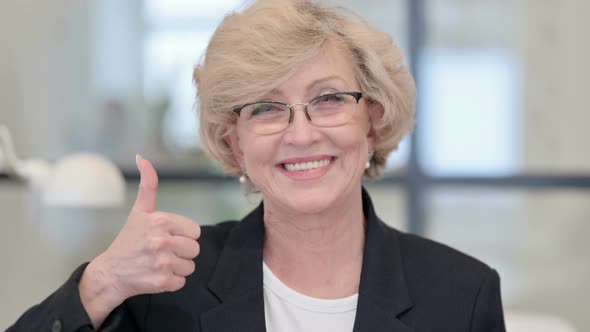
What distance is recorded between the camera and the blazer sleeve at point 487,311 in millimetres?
1808

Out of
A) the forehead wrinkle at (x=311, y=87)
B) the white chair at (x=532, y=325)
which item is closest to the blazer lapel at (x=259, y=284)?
the forehead wrinkle at (x=311, y=87)

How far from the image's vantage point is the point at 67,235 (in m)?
3.99

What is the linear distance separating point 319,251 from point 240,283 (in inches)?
8.1

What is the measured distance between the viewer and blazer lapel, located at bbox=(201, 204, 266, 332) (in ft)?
5.87

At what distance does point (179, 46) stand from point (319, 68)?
2.25m

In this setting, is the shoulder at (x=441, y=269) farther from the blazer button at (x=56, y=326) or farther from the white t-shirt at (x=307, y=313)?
the blazer button at (x=56, y=326)

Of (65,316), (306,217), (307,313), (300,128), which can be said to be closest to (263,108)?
(300,128)

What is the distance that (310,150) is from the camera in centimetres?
179

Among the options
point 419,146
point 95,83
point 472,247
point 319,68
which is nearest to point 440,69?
point 419,146

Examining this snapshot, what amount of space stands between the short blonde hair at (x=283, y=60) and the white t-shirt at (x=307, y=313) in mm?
422

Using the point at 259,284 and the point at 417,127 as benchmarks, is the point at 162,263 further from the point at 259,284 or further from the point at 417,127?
the point at 417,127

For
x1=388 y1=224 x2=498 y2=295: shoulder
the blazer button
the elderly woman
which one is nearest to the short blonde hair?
the elderly woman

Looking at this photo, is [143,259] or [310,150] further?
[310,150]

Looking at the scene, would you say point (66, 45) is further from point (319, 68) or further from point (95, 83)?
point (319, 68)
